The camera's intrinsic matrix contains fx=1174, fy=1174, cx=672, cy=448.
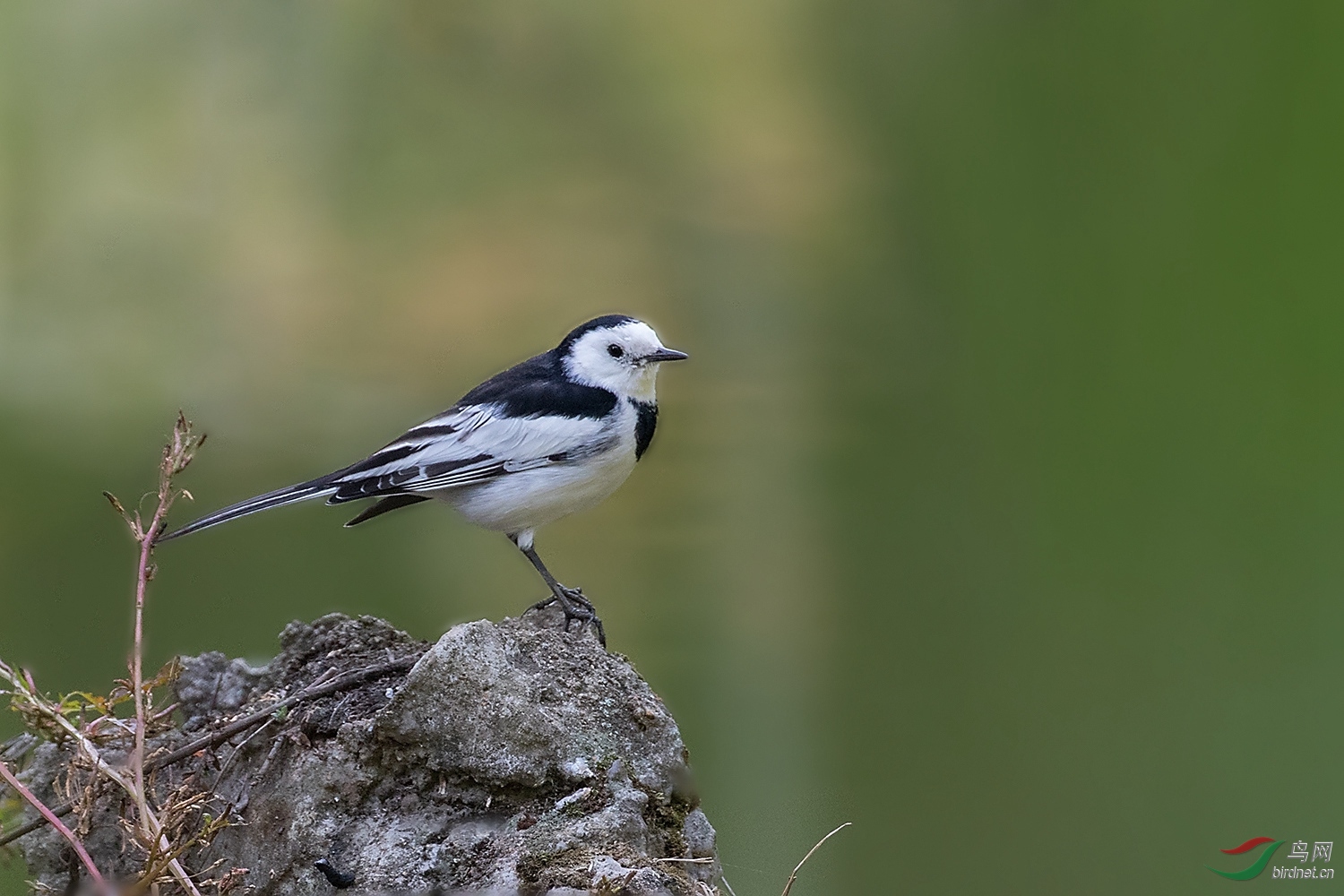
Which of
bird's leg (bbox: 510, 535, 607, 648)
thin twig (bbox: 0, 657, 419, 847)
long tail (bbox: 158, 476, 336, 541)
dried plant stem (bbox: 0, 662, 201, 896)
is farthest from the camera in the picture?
bird's leg (bbox: 510, 535, 607, 648)

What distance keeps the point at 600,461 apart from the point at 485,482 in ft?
0.64

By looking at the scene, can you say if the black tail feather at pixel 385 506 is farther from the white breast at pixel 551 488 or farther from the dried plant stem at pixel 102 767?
the dried plant stem at pixel 102 767

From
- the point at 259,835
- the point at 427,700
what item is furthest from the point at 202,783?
the point at 427,700

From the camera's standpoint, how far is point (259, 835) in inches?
51.5

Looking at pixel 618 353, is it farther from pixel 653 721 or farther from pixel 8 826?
pixel 8 826

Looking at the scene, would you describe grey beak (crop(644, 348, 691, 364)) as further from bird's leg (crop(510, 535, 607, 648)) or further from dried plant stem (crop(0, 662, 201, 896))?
dried plant stem (crop(0, 662, 201, 896))

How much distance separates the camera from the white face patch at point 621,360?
2027 mm

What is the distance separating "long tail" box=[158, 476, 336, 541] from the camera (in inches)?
65.8

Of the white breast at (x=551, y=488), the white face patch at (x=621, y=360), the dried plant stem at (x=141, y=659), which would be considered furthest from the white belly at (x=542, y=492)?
the dried plant stem at (x=141, y=659)

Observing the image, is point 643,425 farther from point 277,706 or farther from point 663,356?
point 277,706

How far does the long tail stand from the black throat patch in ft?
1.70

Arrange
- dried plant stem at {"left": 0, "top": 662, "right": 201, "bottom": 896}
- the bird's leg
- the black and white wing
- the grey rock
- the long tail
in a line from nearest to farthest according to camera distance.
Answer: dried plant stem at {"left": 0, "top": 662, "right": 201, "bottom": 896} < the grey rock < the long tail < the black and white wing < the bird's leg

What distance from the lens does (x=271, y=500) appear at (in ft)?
5.79

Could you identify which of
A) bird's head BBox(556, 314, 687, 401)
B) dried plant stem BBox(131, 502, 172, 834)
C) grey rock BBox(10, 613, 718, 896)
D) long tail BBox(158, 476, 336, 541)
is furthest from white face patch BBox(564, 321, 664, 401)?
dried plant stem BBox(131, 502, 172, 834)
